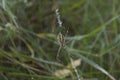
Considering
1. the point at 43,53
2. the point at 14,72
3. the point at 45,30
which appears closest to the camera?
the point at 14,72

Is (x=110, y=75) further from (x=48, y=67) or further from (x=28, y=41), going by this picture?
(x=28, y=41)

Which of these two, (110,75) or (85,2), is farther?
(85,2)

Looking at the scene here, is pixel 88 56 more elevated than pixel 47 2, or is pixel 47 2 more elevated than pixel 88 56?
pixel 47 2

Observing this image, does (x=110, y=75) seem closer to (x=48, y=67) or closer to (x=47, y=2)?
(x=48, y=67)

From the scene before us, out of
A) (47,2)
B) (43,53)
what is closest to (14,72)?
(43,53)

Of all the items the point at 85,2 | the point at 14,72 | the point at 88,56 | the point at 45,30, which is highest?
the point at 85,2

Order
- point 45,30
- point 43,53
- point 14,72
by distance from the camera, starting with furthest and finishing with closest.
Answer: point 45,30
point 43,53
point 14,72
